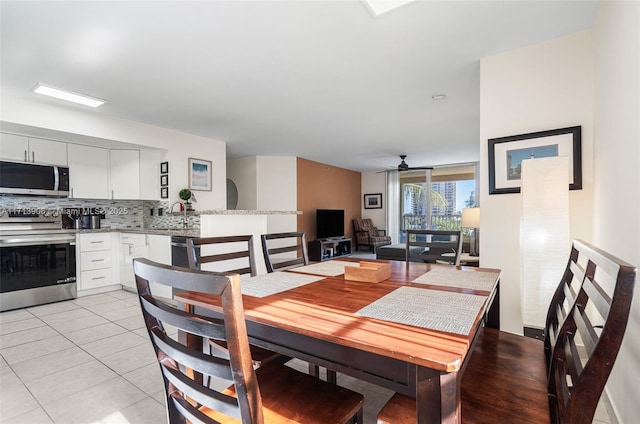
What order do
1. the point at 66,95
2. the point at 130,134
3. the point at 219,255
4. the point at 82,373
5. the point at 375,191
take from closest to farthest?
the point at 219,255 → the point at 82,373 → the point at 66,95 → the point at 130,134 → the point at 375,191

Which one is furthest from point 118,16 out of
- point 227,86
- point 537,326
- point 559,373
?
point 537,326

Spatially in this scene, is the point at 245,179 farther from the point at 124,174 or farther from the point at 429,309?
the point at 429,309

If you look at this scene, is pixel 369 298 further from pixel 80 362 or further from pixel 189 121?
pixel 189 121

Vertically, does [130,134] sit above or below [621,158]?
above

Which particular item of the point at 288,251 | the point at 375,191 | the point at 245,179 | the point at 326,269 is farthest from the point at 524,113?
the point at 375,191

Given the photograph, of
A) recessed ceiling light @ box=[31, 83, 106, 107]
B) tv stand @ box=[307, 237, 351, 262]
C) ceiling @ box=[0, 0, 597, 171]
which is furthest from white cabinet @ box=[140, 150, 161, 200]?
tv stand @ box=[307, 237, 351, 262]

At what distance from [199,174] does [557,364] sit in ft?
16.5

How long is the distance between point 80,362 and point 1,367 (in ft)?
1.79

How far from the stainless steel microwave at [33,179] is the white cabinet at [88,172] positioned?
11 centimetres

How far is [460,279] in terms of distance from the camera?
59.3 inches

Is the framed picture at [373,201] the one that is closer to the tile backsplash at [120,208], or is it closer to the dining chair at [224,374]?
the tile backsplash at [120,208]

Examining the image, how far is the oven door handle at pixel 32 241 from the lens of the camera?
356cm

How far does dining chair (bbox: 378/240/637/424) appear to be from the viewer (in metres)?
0.65

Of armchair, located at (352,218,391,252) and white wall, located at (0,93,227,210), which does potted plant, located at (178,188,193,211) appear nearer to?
white wall, located at (0,93,227,210)
